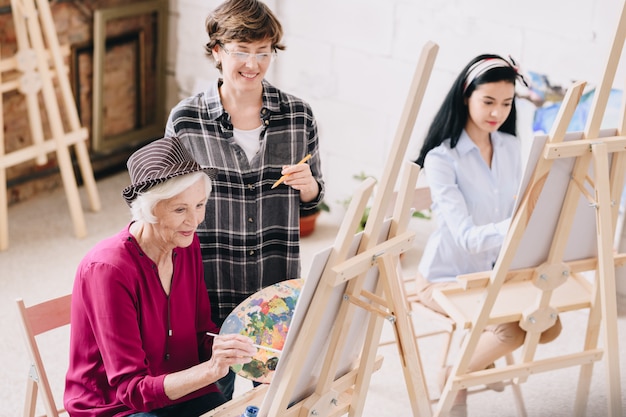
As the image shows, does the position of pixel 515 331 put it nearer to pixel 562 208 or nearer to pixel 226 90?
pixel 562 208

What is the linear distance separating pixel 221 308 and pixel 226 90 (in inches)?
24.9

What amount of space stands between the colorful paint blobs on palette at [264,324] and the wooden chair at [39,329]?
430 millimetres

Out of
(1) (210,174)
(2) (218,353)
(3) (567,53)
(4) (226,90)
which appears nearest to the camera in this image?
(2) (218,353)

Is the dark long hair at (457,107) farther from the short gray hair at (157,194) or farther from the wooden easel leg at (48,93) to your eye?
the wooden easel leg at (48,93)

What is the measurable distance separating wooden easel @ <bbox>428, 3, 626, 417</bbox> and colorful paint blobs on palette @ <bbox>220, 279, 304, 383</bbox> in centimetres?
54

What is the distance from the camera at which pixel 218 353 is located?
2.03 metres

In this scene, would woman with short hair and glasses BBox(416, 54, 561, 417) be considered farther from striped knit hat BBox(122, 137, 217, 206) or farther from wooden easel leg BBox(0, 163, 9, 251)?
wooden easel leg BBox(0, 163, 9, 251)

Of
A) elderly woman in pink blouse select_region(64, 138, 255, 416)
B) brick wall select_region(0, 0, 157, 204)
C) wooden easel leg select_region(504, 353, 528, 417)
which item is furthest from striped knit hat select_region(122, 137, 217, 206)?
brick wall select_region(0, 0, 157, 204)

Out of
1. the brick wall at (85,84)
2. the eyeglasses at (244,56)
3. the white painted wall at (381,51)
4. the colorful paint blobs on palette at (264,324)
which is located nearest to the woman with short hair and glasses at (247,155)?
the eyeglasses at (244,56)

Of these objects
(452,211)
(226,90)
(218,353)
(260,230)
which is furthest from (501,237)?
(218,353)

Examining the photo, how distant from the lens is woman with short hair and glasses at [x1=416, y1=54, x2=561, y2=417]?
9.52 feet

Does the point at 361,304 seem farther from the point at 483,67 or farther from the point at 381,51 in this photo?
the point at 381,51

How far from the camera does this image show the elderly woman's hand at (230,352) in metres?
2.02

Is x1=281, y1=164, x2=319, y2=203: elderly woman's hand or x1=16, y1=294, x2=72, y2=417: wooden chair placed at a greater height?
x1=281, y1=164, x2=319, y2=203: elderly woman's hand
